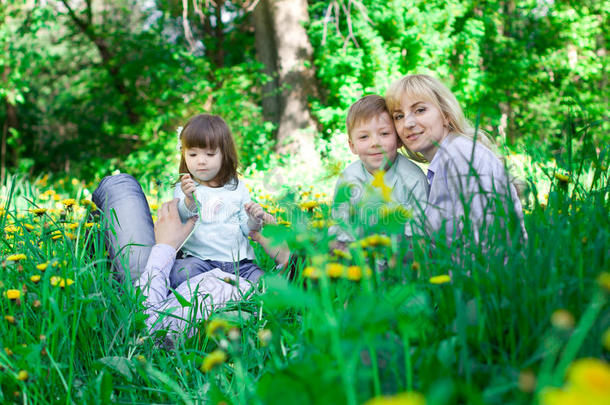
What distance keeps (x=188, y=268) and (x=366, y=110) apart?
1164 millimetres

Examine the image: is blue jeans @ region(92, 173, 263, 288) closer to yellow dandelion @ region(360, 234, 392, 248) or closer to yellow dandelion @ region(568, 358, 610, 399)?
yellow dandelion @ region(360, 234, 392, 248)

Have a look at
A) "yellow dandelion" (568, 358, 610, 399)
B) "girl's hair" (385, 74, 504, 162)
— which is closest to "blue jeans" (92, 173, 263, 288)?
"girl's hair" (385, 74, 504, 162)

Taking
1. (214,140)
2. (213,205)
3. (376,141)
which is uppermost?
(214,140)

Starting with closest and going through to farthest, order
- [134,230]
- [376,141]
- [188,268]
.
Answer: [134,230], [188,268], [376,141]

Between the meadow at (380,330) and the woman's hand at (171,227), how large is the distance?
55 cm

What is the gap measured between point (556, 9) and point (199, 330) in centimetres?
986

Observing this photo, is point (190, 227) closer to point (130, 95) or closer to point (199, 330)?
point (199, 330)

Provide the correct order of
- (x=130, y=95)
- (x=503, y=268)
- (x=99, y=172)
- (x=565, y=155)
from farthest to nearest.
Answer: (x=130, y=95)
(x=99, y=172)
(x=565, y=155)
(x=503, y=268)

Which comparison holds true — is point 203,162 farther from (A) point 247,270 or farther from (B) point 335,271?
(B) point 335,271

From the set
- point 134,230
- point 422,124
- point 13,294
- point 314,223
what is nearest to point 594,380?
point 314,223

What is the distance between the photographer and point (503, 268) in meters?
1.08

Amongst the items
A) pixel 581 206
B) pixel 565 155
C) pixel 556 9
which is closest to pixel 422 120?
pixel 565 155

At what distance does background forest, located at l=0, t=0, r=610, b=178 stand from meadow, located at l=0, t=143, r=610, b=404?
162 inches

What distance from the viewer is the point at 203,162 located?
251 cm
